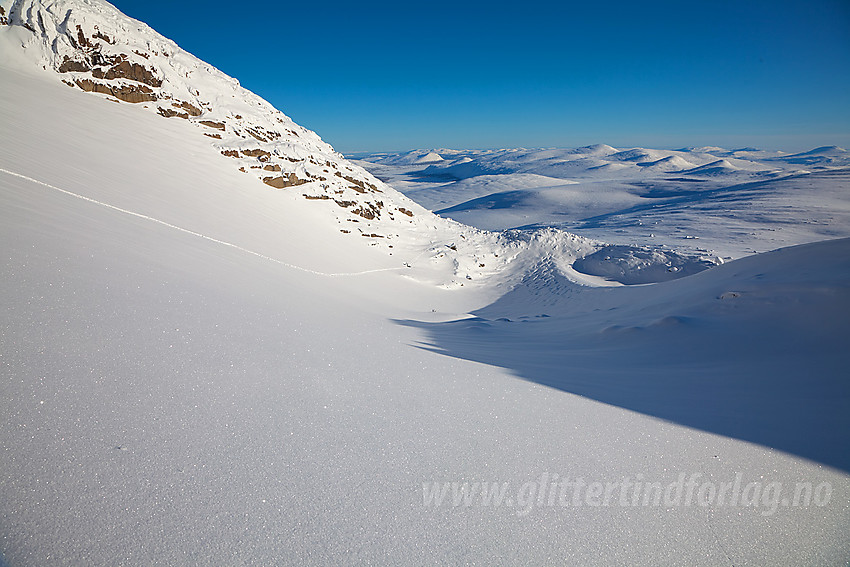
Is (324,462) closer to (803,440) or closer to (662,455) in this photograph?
(662,455)

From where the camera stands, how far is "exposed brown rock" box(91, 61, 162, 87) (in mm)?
16234

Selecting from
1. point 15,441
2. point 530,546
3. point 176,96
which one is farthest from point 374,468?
point 176,96

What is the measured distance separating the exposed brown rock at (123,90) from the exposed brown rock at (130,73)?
44 centimetres

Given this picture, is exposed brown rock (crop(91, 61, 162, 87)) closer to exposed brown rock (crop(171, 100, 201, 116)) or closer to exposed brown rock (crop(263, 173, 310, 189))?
exposed brown rock (crop(171, 100, 201, 116))

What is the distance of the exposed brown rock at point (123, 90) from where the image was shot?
15.7 m

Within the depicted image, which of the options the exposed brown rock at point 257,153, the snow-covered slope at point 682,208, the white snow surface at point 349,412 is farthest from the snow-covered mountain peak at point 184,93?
the snow-covered slope at point 682,208

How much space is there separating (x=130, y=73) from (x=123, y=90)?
1.11 m

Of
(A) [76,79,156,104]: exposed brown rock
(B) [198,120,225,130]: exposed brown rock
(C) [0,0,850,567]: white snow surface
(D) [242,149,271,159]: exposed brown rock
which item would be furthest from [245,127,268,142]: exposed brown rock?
(C) [0,0,850,567]: white snow surface

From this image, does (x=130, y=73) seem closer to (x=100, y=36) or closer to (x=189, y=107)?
(x=100, y=36)

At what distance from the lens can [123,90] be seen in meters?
16.4

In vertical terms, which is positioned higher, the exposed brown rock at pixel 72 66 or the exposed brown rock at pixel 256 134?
the exposed brown rock at pixel 72 66

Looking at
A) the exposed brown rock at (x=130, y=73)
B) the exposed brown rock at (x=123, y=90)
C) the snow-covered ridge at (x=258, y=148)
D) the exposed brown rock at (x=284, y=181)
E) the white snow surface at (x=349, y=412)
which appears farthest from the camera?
the exposed brown rock at (x=130, y=73)

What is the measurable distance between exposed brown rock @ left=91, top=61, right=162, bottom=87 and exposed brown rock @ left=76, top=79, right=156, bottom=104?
0.44m

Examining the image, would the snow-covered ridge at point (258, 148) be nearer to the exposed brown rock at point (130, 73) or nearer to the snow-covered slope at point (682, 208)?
the exposed brown rock at point (130, 73)
